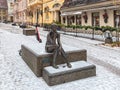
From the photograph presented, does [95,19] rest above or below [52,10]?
below

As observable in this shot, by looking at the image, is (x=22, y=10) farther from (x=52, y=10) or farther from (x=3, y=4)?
(x=3, y=4)

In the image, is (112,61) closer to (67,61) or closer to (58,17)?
(67,61)

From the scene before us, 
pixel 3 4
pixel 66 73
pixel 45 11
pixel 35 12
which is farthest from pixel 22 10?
pixel 66 73

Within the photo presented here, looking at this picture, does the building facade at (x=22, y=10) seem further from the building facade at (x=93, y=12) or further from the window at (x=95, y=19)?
the window at (x=95, y=19)

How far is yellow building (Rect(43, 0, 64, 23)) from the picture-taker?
33.5m

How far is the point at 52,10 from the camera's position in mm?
34344

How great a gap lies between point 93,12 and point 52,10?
12.1m

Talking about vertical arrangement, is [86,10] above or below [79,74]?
above

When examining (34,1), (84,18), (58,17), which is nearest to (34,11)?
(34,1)

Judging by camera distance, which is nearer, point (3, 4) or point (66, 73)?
point (66, 73)

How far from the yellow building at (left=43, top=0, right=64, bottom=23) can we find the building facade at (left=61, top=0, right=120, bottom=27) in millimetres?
2768

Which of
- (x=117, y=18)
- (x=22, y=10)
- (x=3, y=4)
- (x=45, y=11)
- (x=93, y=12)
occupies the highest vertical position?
(x=3, y=4)

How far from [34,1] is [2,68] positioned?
120ft

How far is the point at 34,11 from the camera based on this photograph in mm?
47312
